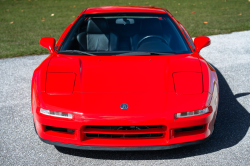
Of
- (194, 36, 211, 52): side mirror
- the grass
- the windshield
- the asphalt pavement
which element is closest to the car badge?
the asphalt pavement

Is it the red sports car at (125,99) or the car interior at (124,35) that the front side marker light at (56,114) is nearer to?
the red sports car at (125,99)

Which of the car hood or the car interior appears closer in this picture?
the car hood

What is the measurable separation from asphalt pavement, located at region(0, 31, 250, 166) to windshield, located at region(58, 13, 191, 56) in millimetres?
1104

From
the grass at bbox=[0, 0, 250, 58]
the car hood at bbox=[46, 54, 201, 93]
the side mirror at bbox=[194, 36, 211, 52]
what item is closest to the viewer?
the car hood at bbox=[46, 54, 201, 93]

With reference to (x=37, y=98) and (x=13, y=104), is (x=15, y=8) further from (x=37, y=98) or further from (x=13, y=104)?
(x=37, y=98)

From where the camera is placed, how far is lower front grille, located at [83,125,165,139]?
8.05ft

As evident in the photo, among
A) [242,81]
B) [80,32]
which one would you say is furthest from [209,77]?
[242,81]

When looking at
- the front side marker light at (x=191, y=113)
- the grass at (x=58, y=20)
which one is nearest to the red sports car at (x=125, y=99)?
the front side marker light at (x=191, y=113)

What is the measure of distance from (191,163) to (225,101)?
1637 millimetres

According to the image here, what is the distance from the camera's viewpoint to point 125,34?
Answer: 3889 millimetres

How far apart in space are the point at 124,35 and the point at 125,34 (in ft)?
0.07

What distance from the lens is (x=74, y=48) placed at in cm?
357

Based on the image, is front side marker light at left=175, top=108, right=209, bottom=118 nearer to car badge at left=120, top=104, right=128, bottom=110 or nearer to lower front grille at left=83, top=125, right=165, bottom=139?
lower front grille at left=83, top=125, right=165, bottom=139

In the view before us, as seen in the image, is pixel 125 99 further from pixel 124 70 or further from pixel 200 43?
pixel 200 43
